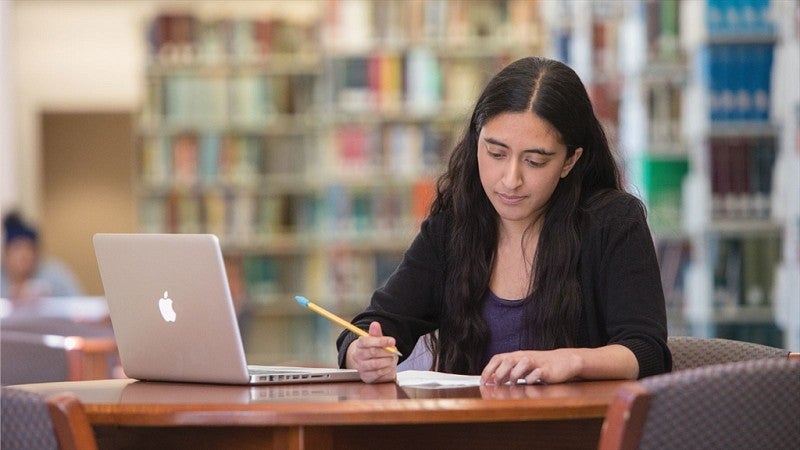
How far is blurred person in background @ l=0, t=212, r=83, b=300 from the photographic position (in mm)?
6594

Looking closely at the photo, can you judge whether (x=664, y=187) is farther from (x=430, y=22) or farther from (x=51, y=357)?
(x=51, y=357)

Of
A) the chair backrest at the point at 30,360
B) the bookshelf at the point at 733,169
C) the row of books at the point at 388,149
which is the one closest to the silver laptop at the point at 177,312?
the chair backrest at the point at 30,360

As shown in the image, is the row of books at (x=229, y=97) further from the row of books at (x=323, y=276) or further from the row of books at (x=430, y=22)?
the row of books at (x=323, y=276)

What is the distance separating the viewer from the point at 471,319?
7.59 feet

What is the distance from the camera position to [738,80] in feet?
16.9

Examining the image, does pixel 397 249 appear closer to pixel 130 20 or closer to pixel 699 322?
pixel 699 322

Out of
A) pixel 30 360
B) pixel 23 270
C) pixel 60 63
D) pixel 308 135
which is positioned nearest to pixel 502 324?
pixel 30 360

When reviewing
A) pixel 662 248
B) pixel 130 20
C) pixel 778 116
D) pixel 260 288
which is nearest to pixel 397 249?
pixel 260 288

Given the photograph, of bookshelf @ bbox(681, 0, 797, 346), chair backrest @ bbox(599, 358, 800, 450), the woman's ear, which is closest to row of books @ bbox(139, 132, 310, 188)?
bookshelf @ bbox(681, 0, 797, 346)

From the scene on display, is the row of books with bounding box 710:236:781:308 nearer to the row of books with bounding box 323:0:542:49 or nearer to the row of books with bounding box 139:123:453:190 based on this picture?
the row of books with bounding box 323:0:542:49

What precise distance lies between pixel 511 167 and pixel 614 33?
408cm

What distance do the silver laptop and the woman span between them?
0.27 m

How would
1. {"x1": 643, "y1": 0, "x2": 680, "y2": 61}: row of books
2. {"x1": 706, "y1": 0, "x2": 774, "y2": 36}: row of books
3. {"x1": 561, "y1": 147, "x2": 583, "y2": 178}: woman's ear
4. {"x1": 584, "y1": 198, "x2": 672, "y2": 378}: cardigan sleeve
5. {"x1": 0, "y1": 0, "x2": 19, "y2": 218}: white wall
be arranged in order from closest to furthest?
{"x1": 584, "y1": 198, "x2": 672, "y2": 378}: cardigan sleeve → {"x1": 561, "y1": 147, "x2": 583, "y2": 178}: woman's ear → {"x1": 706, "y1": 0, "x2": 774, "y2": 36}: row of books → {"x1": 643, "y1": 0, "x2": 680, "y2": 61}: row of books → {"x1": 0, "y1": 0, "x2": 19, "y2": 218}: white wall

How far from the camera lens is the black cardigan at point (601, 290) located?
210cm
